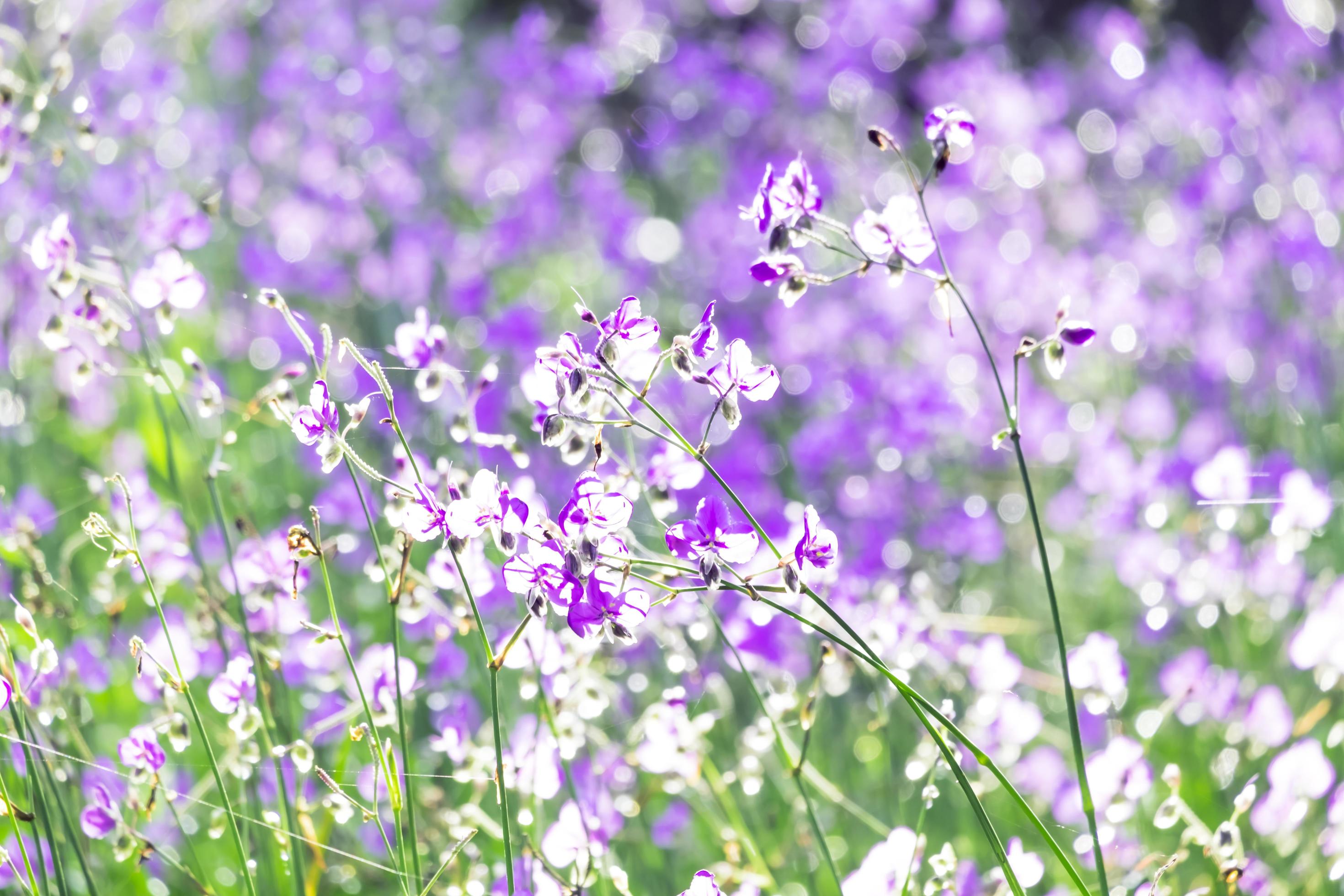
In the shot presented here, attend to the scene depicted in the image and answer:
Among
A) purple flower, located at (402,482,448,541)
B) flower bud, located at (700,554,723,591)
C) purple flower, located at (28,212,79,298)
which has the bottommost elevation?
flower bud, located at (700,554,723,591)

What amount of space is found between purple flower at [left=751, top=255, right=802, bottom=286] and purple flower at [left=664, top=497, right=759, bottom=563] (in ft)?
0.73

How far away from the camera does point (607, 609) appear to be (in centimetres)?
103

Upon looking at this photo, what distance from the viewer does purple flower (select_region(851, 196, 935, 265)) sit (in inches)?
47.9

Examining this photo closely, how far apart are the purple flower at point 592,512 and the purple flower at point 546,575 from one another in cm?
3

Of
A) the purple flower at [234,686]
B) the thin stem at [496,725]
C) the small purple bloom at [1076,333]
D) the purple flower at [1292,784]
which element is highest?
the small purple bloom at [1076,333]

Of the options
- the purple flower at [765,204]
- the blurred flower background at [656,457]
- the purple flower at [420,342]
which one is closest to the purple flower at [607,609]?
the blurred flower background at [656,457]

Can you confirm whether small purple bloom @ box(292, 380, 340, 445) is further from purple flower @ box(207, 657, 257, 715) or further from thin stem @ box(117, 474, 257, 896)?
purple flower @ box(207, 657, 257, 715)

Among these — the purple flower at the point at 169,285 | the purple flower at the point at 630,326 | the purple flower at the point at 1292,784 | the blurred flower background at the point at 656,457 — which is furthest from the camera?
the purple flower at the point at 1292,784

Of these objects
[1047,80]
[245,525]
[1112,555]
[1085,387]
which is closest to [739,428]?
[1112,555]

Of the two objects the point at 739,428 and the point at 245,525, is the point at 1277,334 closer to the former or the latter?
the point at 739,428

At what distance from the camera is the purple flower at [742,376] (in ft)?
3.67

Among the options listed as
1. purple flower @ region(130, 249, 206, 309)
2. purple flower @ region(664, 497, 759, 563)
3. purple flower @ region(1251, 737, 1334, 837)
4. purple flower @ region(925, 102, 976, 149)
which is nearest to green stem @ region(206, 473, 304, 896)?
purple flower @ region(130, 249, 206, 309)

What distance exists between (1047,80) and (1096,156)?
1127 mm

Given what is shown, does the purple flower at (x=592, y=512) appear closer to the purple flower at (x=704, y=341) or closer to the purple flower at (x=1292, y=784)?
the purple flower at (x=704, y=341)
